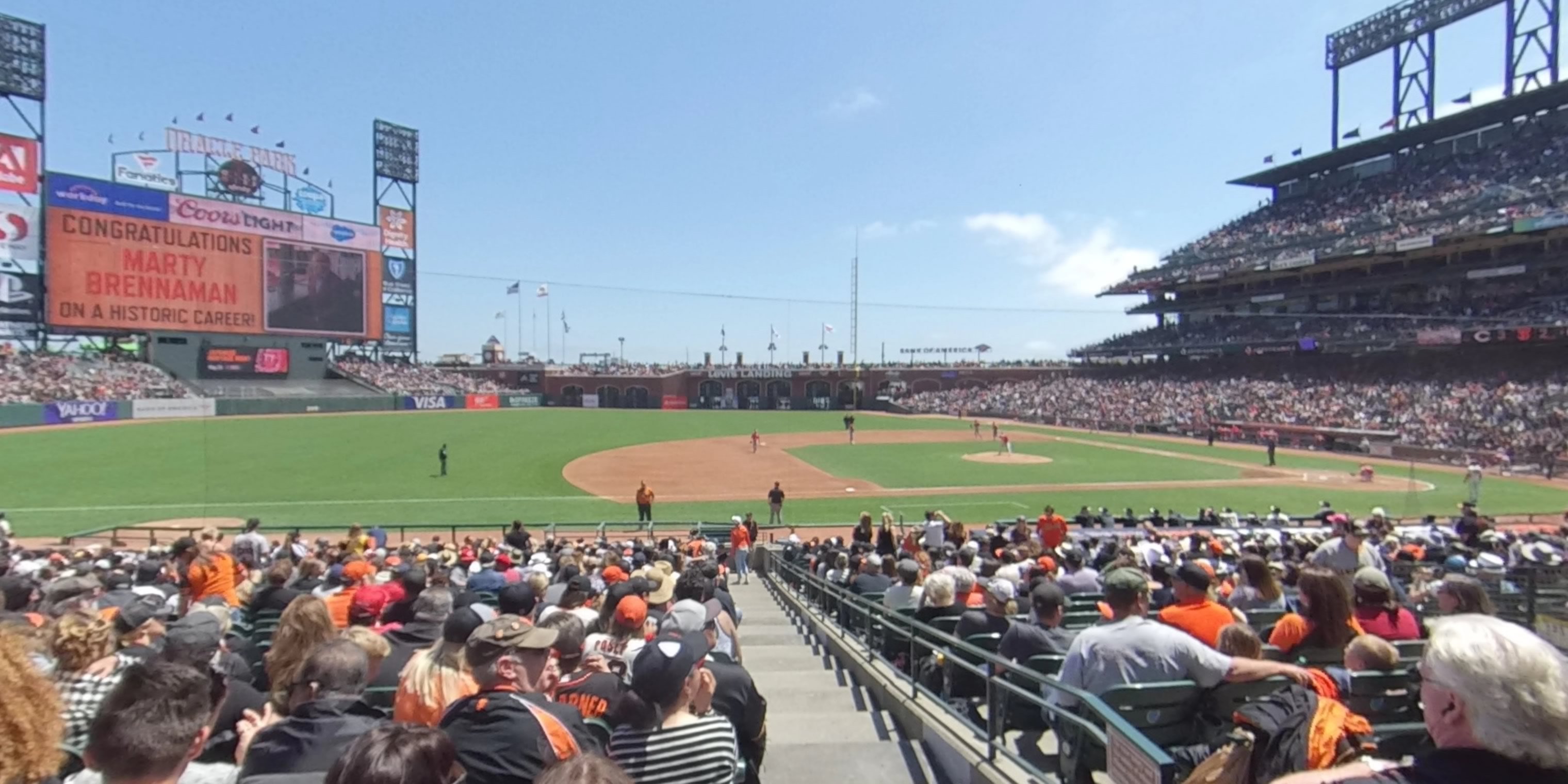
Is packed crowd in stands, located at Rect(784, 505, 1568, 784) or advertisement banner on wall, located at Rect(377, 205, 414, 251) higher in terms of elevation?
advertisement banner on wall, located at Rect(377, 205, 414, 251)

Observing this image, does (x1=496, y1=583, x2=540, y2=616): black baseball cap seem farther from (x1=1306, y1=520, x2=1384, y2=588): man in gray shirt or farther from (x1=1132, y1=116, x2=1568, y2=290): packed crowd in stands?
(x1=1132, y1=116, x2=1568, y2=290): packed crowd in stands

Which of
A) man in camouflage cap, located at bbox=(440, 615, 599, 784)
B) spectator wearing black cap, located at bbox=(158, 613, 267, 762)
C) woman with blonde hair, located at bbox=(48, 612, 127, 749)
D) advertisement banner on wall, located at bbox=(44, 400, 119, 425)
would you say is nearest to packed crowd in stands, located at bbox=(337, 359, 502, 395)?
advertisement banner on wall, located at bbox=(44, 400, 119, 425)

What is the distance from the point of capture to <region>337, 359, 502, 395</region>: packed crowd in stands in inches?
2963

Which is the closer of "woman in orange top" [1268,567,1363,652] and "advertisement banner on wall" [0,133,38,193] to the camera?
"woman in orange top" [1268,567,1363,652]

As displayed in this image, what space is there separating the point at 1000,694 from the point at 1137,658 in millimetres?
976

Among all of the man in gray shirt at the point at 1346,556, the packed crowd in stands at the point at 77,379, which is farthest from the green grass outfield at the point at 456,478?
the man in gray shirt at the point at 1346,556

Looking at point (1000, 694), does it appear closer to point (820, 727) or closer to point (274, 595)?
point (820, 727)

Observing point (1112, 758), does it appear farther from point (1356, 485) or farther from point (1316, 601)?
point (1356, 485)

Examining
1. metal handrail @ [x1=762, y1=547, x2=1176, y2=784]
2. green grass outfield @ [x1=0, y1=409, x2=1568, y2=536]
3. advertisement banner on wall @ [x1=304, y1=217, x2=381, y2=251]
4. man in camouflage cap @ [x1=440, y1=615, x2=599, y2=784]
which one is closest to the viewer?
man in camouflage cap @ [x1=440, y1=615, x2=599, y2=784]

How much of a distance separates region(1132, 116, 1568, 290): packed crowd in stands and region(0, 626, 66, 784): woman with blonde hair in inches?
2540

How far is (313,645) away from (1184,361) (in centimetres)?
7834

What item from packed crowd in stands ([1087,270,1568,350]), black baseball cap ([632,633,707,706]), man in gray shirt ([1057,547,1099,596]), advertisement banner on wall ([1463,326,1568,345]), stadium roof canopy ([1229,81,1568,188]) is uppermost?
stadium roof canopy ([1229,81,1568,188])

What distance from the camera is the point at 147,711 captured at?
2.48 m

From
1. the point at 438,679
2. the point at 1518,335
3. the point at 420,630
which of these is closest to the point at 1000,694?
the point at 438,679
